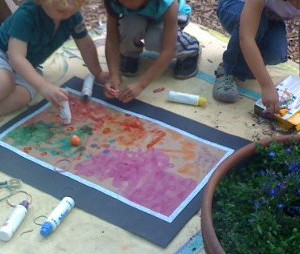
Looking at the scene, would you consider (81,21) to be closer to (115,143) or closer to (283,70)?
(115,143)

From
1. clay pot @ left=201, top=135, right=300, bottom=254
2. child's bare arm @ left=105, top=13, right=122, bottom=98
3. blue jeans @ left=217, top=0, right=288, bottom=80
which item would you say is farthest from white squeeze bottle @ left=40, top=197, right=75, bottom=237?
blue jeans @ left=217, top=0, right=288, bottom=80

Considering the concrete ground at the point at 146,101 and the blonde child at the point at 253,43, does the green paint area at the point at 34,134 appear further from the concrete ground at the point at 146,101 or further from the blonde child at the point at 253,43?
the blonde child at the point at 253,43

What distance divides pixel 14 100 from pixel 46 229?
0.61m

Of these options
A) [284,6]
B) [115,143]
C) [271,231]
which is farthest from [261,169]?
[284,6]

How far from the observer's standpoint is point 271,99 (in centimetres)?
188

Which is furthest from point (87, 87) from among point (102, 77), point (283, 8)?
point (283, 8)

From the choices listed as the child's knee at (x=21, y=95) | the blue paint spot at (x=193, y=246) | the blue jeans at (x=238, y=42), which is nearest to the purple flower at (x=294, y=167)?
the blue paint spot at (x=193, y=246)

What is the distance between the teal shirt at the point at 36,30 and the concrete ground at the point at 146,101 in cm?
17

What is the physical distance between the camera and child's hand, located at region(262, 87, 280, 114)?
1876 millimetres

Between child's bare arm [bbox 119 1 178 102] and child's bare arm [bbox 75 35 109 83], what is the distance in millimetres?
156

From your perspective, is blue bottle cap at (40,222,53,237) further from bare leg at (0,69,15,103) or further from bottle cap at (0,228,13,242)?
bare leg at (0,69,15,103)

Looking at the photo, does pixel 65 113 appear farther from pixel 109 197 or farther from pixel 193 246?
pixel 193 246

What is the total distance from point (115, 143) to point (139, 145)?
80 millimetres

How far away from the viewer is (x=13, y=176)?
1.71 m
